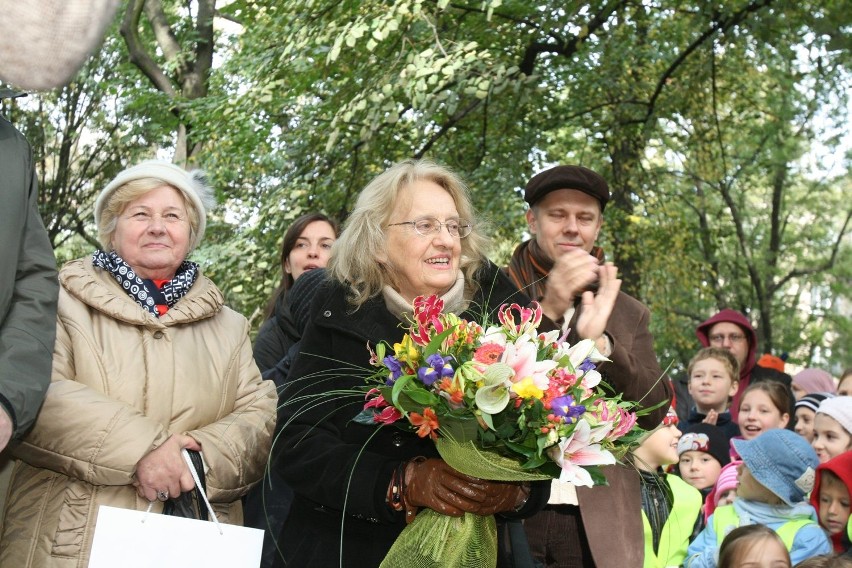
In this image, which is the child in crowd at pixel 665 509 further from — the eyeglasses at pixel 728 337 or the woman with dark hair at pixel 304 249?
the eyeglasses at pixel 728 337

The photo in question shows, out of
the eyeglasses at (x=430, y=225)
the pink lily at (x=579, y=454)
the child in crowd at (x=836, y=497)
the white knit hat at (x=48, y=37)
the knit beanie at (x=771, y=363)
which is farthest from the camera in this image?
the knit beanie at (x=771, y=363)

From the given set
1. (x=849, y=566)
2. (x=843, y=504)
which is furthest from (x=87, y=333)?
(x=843, y=504)

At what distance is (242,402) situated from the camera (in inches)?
155

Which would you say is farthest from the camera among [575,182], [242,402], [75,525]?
[575,182]

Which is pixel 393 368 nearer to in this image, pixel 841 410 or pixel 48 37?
pixel 48 37

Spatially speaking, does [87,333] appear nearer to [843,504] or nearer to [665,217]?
[843,504]

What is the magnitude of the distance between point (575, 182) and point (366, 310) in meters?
1.11

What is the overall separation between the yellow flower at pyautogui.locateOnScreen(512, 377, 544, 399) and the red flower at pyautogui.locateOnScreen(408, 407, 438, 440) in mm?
247

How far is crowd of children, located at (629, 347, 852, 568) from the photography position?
4965 millimetres

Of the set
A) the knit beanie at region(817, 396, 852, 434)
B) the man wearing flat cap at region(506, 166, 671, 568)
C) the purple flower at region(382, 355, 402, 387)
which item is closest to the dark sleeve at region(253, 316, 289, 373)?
the man wearing flat cap at region(506, 166, 671, 568)

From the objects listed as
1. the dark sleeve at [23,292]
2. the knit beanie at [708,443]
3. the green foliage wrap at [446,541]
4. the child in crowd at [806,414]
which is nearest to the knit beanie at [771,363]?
the child in crowd at [806,414]

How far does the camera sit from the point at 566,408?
9.59ft

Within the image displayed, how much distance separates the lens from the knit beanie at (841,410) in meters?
6.15

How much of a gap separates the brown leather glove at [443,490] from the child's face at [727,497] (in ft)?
10.1
